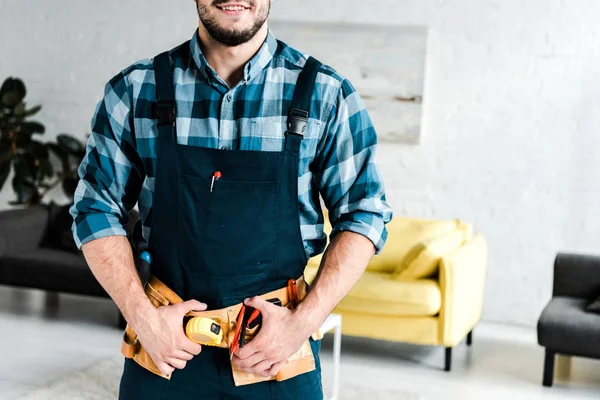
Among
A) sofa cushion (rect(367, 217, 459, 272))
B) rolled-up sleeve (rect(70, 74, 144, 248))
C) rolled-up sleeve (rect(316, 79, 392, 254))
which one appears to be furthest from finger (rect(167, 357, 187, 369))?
sofa cushion (rect(367, 217, 459, 272))

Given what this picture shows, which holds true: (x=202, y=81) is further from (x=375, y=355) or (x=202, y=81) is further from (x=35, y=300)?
(x=35, y=300)

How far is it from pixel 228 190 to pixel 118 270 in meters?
0.21

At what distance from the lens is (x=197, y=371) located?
53.8 inches

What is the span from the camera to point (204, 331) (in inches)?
51.5

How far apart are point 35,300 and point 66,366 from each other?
143 centimetres

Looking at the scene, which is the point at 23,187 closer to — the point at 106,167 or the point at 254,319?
the point at 106,167

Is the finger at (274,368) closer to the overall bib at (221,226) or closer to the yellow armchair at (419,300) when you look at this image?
the overall bib at (221,226)

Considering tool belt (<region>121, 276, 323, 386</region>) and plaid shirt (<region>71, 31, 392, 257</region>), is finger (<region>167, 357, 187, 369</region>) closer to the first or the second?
tool belt (<region>121, 276, 323, 386</region>)

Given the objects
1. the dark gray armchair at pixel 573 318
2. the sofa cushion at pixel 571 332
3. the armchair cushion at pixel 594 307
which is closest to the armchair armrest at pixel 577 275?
the dark gray armchair at pixel 573 318

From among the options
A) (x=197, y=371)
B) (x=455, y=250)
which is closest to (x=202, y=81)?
(x=197, y=371)

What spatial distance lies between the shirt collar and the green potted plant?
188 inches

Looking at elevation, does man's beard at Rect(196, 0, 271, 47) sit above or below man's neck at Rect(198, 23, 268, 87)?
above

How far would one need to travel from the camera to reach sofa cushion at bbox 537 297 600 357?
411 cm

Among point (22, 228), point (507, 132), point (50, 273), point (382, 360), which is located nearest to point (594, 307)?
point (382, 360)
